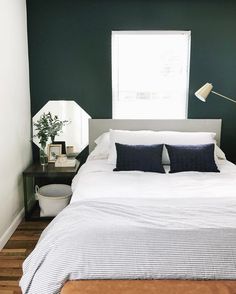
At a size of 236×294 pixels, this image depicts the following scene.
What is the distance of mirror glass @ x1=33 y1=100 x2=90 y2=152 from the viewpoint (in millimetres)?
3494

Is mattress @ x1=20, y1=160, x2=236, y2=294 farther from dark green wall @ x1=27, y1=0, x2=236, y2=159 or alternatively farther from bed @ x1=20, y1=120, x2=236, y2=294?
dark green wall @ x1=27, y1=0, x2=236, y2=159

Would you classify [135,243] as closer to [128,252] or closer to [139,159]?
[128,252]

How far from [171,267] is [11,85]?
7.31 feet

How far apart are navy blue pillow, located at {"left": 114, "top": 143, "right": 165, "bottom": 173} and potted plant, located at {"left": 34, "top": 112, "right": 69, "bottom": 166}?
84 cm

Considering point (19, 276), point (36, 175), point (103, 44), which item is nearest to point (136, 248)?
point (19, 276)

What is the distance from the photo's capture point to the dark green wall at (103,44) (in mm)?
3305

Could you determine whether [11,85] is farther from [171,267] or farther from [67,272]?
[171,267]

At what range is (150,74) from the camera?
346 cm

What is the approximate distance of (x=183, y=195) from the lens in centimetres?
219

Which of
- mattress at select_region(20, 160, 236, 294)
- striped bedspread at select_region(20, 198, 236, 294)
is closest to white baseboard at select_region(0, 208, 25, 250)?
mattress at select_region(20, 160, 236, 294)

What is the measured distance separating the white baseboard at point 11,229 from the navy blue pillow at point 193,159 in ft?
5.23

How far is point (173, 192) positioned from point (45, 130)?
1633 mm

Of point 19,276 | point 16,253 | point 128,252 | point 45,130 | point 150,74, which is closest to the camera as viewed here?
point 128,252

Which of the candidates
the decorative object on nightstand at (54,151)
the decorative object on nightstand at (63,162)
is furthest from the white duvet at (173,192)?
the decorative object on nightstand at (54,151)
